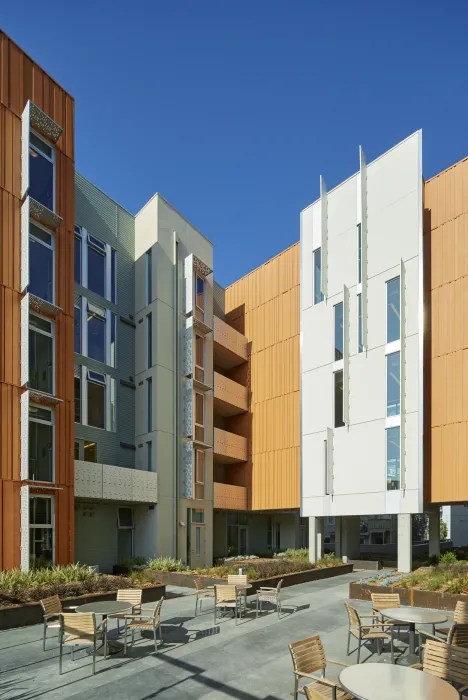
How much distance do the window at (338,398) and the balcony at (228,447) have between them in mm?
7242

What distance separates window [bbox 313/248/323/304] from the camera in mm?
30812

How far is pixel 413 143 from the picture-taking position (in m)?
26.8

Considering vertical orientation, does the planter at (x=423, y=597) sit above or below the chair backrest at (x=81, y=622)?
below

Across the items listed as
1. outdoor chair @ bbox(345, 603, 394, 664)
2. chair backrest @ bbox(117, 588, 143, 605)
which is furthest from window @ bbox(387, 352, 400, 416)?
chair backrest @ bbox(117, 588, 143, 605)

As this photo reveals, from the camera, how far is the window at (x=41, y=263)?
20328 millimetres

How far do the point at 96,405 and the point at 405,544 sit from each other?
15484mm

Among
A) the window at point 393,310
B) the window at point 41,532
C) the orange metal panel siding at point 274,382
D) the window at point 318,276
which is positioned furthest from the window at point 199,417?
the window at point 41,532

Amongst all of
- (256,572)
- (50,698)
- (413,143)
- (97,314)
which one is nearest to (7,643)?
(50,698)

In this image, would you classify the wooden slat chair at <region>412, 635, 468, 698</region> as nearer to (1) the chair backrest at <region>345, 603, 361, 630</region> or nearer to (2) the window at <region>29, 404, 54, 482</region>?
(1) the chair backrest at <region>345, 603, 361, 630</region>

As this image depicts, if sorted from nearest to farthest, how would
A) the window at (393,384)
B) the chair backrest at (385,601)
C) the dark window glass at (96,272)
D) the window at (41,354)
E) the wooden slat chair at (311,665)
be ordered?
1. the wooden slat chair at (311,665)
2. the chair backrest at (385,601)
3. the window at (41,354)
4. the window at (393,384)
5. the dark window glass at (96,272)

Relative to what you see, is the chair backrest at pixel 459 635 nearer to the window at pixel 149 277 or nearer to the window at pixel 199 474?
the window at pixel 199 474

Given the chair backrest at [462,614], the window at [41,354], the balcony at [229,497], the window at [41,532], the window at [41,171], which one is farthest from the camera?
the balcony at [229,497]

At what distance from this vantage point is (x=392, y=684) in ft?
21.8

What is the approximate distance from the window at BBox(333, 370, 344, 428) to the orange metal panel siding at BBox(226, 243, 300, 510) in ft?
11.9
